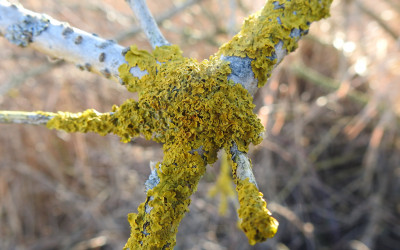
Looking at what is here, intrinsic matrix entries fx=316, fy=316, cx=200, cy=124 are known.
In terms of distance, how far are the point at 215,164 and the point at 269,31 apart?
1179mm

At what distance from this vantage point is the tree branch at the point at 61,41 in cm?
51

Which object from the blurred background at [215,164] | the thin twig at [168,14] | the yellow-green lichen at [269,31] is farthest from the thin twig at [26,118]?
the blurred background at [215,164]

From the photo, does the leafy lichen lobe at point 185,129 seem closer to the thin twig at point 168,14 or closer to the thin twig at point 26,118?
→ the thin twig at point 26,118

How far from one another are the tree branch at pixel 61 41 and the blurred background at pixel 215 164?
1003 millimetres

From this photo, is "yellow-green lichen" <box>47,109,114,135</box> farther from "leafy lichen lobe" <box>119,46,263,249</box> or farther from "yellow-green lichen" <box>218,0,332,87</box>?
"yellow-green lichen" <box>218,0,332,87</box>

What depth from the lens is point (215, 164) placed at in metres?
1.61

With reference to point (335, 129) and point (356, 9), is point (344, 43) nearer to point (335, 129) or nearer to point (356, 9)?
point (356, 9)

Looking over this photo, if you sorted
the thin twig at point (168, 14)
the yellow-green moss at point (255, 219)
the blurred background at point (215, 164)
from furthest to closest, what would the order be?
1. the blurred background at point (215, 164)
2. the thin twig at point (168, 14)
3. the yellow-green moss at point (255, 219)

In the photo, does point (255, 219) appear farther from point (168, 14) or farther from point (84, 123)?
point (168, 14)

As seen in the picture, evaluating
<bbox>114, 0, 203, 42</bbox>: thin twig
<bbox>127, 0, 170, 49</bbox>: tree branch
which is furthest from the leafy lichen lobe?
<bbox>114, 0, 203, 42</bbox>: thin twig

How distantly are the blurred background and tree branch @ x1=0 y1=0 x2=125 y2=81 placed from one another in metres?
1.00

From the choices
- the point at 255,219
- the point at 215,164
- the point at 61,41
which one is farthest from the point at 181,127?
the point at 215,164

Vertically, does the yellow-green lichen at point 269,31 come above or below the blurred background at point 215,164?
below

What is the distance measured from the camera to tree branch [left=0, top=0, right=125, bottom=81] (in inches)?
20.2
